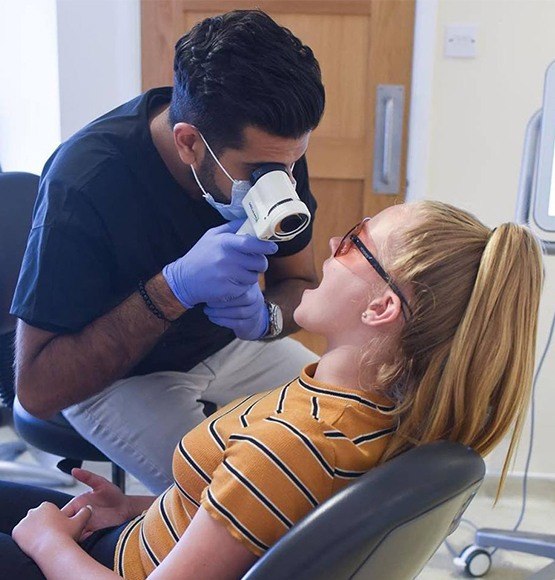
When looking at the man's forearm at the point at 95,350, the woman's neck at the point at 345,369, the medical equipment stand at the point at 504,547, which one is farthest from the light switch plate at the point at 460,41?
the woman's neck at the point at 345,369

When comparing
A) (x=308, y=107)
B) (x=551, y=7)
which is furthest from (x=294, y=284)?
(x=551, y=7)

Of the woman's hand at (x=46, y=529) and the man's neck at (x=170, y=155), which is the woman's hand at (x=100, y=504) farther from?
the man's neck at (x=170, y=155)

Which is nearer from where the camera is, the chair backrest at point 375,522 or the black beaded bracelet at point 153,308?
the chair backrest at point 375,522

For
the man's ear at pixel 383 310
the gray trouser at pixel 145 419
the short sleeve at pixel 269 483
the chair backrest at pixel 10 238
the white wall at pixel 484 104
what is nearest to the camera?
the short sleeve at pixel 269 483

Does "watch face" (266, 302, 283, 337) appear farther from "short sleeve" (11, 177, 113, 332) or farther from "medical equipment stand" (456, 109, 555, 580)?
"medical equipment stand" (456, 109, 555, 580)

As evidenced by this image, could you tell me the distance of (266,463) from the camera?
774mm

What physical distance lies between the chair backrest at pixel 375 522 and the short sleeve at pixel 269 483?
99 millimetres

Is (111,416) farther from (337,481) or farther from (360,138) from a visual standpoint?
(360,138)

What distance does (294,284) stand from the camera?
1535 millimetres

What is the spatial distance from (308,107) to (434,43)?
1.10 m

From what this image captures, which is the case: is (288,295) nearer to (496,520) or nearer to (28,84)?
(496,520)

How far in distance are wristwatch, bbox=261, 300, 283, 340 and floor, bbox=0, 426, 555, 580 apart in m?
0.88

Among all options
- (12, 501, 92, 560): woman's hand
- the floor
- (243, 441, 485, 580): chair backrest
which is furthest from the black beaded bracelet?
the floor

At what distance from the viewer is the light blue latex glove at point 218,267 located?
3.63ft
